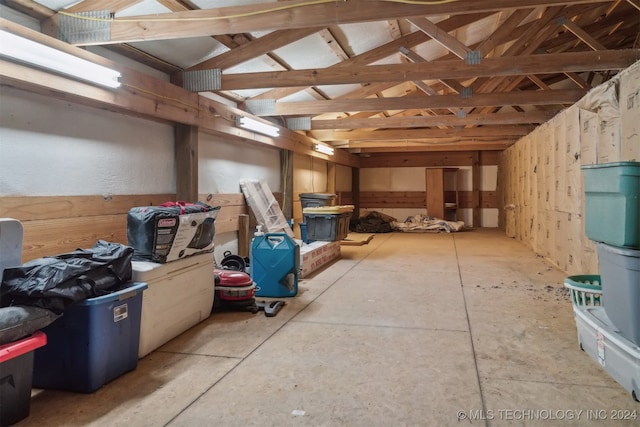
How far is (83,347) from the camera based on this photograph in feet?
6.71

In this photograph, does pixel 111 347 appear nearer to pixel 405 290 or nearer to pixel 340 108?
pixel 405 290

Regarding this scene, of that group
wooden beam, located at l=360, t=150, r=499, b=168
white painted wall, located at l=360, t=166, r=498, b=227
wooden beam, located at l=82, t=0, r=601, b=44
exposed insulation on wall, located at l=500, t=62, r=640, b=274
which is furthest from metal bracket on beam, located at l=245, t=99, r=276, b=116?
wooden beam, located at l=360, t=150, r=499, b=168

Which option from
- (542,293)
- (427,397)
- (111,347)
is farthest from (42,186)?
(542,293)

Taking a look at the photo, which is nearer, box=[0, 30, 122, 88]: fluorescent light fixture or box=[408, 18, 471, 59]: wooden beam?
box=[0, 30, 122, 88]: fluorescent light fixture

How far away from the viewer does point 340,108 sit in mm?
5367

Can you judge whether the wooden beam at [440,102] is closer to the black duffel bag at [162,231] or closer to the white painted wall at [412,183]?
the black duffel bag at [162,231]

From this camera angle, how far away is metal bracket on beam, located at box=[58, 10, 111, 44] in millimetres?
2924

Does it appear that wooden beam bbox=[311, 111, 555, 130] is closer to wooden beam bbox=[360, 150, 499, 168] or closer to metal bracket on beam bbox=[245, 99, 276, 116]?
metal bracket on beam bbox=[245, 99, 276, 116]

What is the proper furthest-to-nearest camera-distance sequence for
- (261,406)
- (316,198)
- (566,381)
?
(316,198) → (566,381) → (261,406)

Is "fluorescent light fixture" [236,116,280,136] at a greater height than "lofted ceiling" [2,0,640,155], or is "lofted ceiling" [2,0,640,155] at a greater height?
"lofted ceiling" [2,0,640,155]

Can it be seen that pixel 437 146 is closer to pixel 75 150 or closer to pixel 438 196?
pixel 438 196

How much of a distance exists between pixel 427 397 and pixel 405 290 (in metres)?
2.20

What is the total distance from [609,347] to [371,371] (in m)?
1.28

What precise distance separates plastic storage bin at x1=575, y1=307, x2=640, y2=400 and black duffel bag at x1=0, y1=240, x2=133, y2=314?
266 cm
